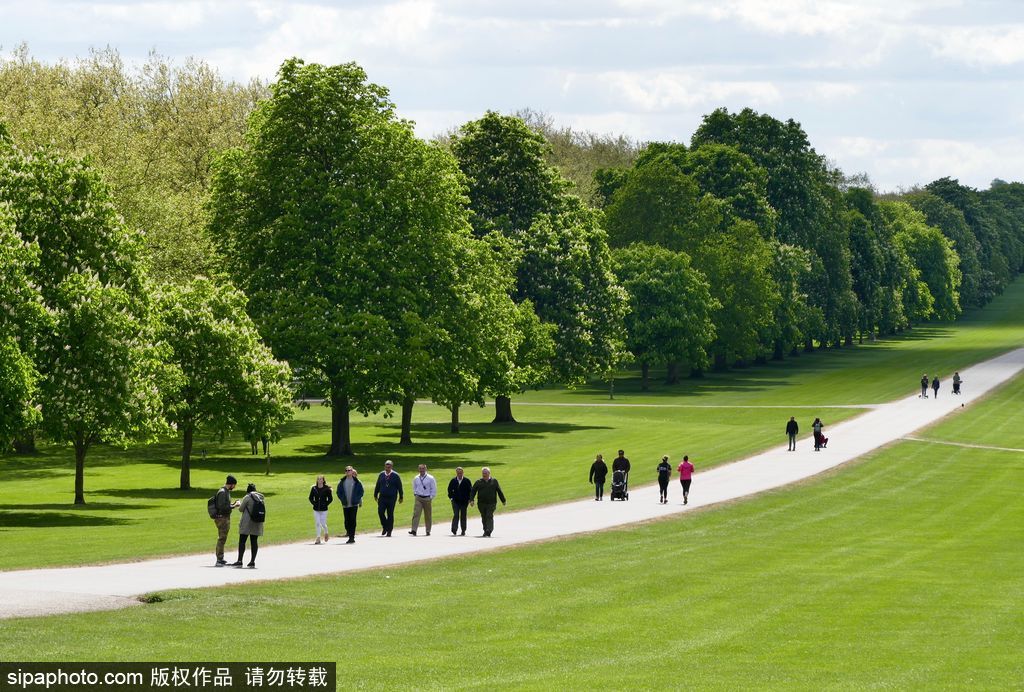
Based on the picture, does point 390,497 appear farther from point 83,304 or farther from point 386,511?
point 83,304

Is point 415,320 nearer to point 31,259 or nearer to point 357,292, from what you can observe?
point 357,292

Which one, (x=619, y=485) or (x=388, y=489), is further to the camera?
(x=619, y=485)

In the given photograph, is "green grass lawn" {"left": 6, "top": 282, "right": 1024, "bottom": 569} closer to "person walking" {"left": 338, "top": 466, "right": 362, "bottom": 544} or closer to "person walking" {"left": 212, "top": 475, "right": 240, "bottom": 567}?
"person walking" {"left": 338, "top": 466, "right": 362, "bottom": 544}

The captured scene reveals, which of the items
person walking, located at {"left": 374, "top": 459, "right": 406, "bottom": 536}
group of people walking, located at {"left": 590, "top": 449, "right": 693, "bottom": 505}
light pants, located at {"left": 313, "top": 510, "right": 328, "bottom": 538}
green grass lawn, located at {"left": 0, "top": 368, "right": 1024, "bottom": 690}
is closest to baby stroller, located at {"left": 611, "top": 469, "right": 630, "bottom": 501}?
group of people walking, located at {"left": 590, "top": 449, "right": 693, "bottom": 505}

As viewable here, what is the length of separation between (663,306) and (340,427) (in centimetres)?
4650

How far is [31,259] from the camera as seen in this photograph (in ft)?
138

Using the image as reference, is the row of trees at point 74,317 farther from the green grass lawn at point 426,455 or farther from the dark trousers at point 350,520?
the dark trousers at point 350,520

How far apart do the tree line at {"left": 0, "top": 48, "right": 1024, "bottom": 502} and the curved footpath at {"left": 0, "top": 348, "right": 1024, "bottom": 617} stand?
899cm

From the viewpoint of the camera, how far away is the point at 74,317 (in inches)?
1741

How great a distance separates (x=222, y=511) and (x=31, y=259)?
14.3 m

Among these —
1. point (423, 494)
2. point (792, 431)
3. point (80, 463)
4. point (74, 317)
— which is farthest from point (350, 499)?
point (792, 431)

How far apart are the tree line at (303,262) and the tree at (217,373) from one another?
0.08 meters

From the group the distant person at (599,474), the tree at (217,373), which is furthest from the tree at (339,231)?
the distant person at (599,474)

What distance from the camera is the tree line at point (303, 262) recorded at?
45.3m
